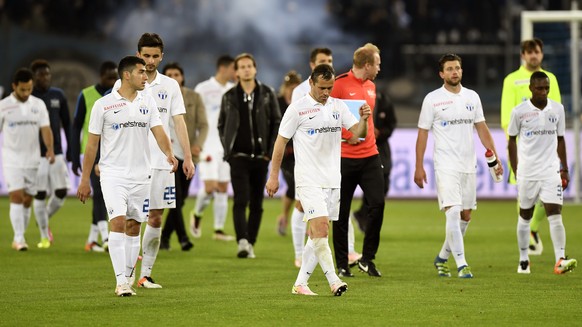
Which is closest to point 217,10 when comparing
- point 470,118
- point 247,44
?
point 247,44

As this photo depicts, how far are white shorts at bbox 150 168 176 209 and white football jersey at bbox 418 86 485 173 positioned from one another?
9.20ft

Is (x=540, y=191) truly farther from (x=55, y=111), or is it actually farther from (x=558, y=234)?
(x=55, y=111)

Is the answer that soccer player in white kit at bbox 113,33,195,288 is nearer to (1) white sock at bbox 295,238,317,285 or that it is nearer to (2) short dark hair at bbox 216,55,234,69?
(1) white sock at bbox 295,238,317,285

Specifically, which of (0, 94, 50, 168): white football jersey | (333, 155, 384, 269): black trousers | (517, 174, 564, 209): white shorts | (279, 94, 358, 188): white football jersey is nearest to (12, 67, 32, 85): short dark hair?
(0, 94, 50, 168): white football jersey

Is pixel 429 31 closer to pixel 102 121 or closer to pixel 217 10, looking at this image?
pixel 217 10

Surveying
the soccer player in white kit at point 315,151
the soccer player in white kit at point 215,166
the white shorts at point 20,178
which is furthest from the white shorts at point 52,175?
the soccer player in white kit at point 315,151

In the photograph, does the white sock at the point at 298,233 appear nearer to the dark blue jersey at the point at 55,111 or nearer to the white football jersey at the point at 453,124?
the white football jersey at the point at 453,124

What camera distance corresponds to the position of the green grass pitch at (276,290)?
8.95 m

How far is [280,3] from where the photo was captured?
106ft

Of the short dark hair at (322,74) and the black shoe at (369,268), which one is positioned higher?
the short dark hair at (322,74)

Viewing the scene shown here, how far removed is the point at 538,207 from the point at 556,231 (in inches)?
103

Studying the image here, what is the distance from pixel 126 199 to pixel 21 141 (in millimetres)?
5559

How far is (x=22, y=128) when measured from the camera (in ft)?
50.2

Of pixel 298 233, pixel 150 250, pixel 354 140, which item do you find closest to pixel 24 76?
pixel 298 233
